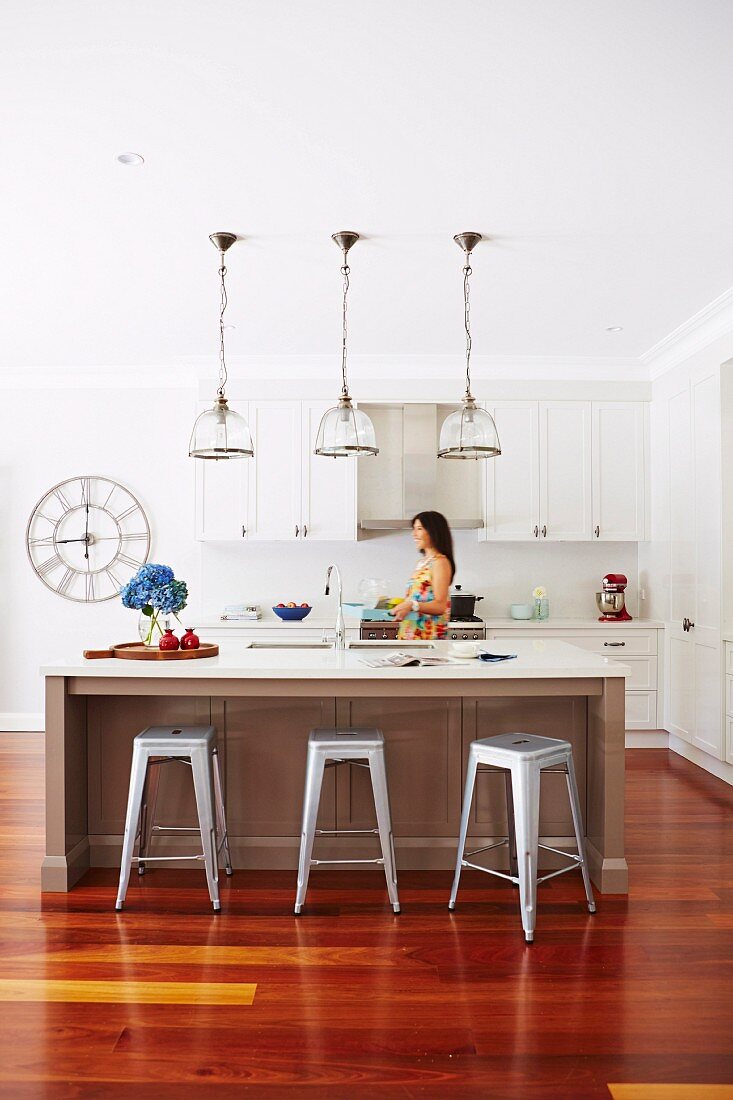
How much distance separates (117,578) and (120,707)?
288 centimetres

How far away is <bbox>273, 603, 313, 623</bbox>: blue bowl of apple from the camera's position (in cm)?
603

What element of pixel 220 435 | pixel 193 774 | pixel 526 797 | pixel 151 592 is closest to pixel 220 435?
pixel 220 435

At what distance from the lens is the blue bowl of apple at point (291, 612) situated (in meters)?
6.03

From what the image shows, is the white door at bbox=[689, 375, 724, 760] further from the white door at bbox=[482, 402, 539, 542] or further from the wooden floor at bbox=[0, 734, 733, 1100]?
the wooden floor at bbox=[0, 734, 733, 1100]

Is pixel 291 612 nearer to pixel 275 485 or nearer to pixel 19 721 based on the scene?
pixel 275 485

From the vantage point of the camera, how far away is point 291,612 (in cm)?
604

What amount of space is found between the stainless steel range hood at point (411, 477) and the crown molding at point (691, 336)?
4.56ft

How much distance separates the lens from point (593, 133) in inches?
116

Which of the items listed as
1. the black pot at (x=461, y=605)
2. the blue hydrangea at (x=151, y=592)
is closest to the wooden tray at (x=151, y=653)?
the blue hydrangea at (x=151, y=592)

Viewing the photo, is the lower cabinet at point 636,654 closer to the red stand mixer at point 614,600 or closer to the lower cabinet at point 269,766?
the red stand mixer at point 614,600

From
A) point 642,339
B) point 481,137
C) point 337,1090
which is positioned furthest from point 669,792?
point 481,137

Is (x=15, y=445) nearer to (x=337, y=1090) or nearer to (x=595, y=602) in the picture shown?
(x=595, y=602)

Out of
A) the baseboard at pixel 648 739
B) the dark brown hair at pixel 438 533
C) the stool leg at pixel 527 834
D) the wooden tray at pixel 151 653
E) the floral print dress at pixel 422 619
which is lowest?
the baseboard at pixel 648 739

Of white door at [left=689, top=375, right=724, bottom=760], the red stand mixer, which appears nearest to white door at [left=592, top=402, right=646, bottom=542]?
the red stand mixer
